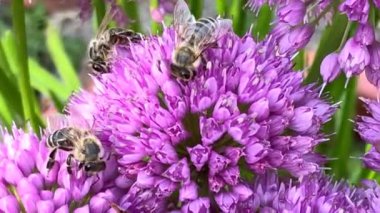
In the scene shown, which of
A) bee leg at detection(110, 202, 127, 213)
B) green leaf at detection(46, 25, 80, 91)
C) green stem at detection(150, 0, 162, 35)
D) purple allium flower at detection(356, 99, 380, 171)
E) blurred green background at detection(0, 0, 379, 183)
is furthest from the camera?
green leaf at detection(46, 25, 80, 91)

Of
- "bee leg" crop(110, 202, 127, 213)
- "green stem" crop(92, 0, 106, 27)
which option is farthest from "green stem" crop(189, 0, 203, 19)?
"bee leg" crop(110, 202, 127, 213)

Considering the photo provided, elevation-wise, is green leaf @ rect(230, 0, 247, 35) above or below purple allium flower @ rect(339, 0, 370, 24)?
below

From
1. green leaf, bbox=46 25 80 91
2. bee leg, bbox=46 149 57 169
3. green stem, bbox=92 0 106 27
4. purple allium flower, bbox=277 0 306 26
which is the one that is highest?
purple allium flower, bbox=277 0 306 26

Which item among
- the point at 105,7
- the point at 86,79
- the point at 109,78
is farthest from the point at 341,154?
the point at 86,79


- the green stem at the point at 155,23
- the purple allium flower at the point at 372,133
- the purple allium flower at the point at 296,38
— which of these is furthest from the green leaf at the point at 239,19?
the purple allium flower at the point at 372,133

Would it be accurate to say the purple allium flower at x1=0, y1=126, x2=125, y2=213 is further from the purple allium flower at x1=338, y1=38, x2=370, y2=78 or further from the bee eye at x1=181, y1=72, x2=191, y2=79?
the purple allium flower at x1=338, y1=38, x2=370, y2=78

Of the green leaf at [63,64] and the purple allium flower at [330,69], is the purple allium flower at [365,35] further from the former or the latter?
the green leaf at [63,64]
